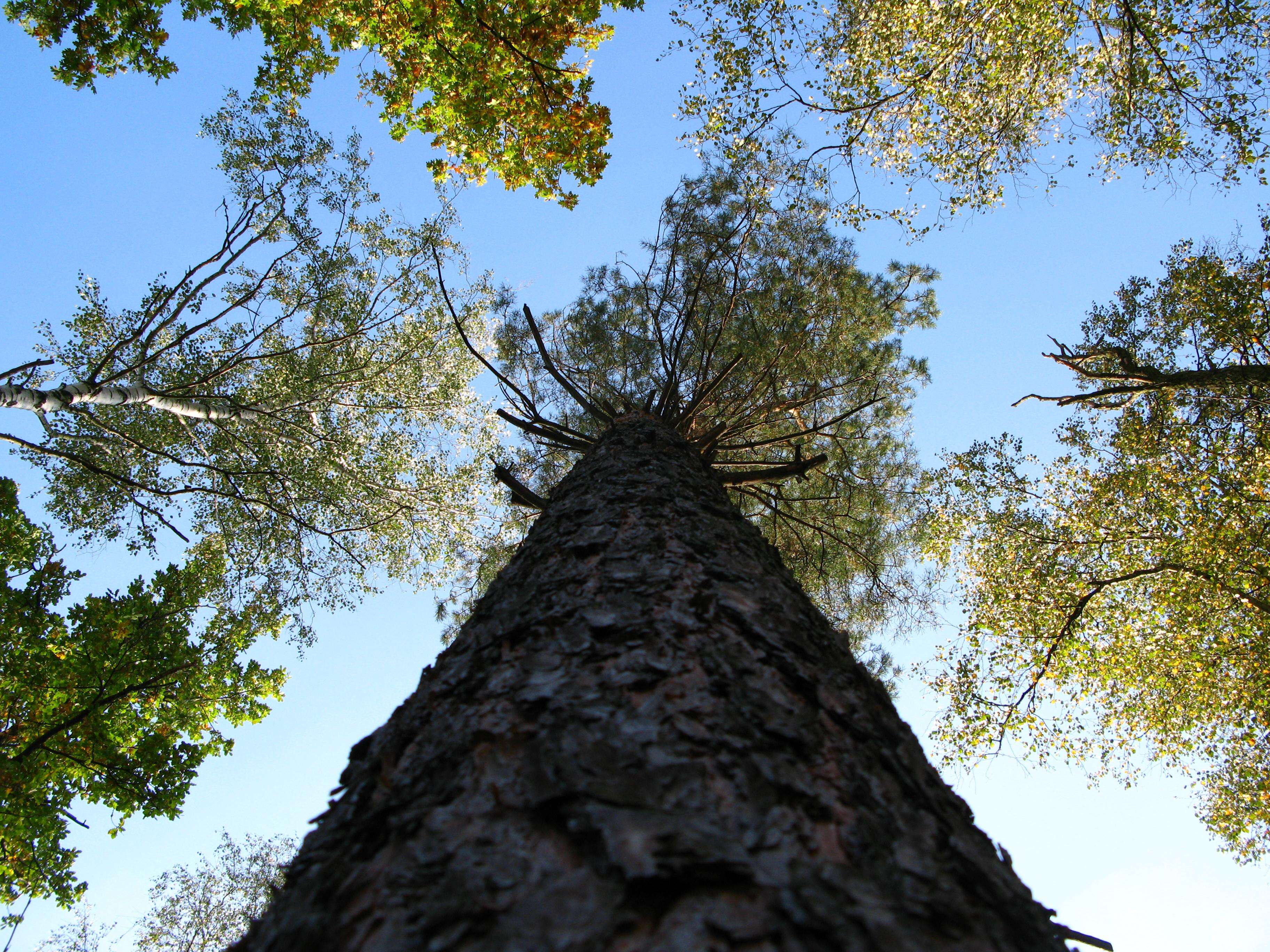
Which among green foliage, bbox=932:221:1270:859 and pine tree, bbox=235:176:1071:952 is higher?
green foliage, bbox=932:221:1270:859

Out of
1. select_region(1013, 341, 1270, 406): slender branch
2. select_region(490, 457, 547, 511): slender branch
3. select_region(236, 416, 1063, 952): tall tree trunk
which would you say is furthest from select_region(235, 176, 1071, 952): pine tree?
select_region(1013, 341, 1270, 406): slender branch

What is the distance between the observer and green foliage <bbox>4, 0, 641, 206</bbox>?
547 cm

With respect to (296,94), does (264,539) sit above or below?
below

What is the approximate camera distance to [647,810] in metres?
0.89

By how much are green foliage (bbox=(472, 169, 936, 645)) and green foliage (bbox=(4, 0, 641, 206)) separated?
1.85 metres

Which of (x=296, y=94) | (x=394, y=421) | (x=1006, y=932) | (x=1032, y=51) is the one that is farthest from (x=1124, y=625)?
(x=296, y=94)

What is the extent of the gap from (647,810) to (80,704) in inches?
260

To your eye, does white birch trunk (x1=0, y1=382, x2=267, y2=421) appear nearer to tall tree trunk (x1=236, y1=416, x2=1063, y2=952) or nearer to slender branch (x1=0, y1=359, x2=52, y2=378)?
slender branch (x1=0, y1=359, x2=52, y2=378)

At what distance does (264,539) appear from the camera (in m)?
9.84

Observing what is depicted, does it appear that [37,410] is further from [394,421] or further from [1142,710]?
→ [1142,710]

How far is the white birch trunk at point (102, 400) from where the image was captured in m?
5.58

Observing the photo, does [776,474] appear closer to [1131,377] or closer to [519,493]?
[519,493]

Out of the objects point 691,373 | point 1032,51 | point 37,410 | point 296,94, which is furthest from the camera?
point 691,373

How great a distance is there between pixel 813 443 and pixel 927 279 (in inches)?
131
